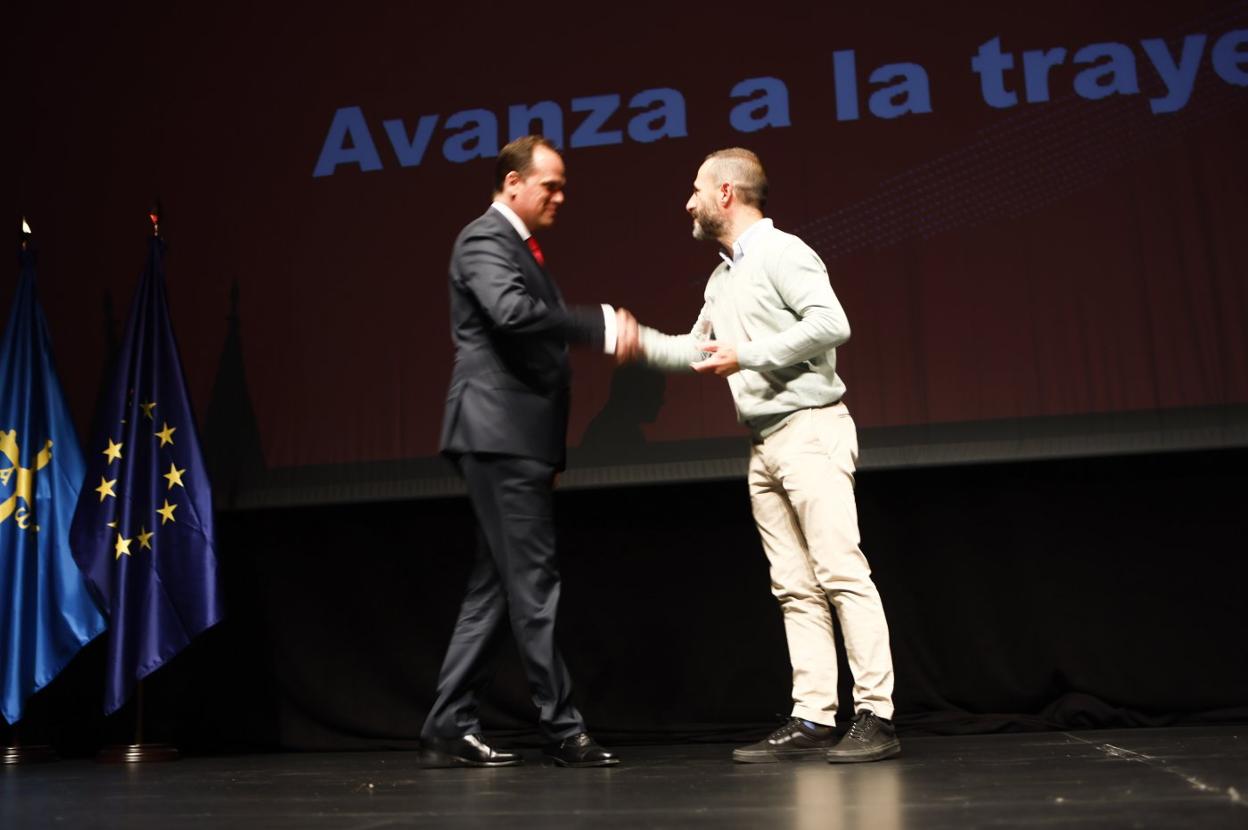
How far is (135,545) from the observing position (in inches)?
146

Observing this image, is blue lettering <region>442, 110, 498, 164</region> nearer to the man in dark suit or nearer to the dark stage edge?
the man in dark suit

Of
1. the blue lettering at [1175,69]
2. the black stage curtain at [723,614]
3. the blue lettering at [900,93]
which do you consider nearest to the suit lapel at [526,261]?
the black stage curtain at [723,614]

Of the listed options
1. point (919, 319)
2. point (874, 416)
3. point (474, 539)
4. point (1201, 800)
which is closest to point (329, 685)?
point (474, 539)

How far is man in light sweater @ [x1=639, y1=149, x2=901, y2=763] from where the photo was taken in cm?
281

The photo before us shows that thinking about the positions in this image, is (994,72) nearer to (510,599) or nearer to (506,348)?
(506,348)

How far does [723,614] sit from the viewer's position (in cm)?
401

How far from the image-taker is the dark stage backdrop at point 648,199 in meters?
3.48

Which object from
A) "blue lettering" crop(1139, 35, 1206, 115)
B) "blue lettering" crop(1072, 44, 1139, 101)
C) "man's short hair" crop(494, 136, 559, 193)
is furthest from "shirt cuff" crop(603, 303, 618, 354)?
"blue lettering" crop(1139, 35, 1206, 115)

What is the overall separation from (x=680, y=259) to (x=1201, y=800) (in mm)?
2275

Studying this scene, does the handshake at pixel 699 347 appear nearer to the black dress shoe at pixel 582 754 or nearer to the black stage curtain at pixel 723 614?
the black dress shoe at pixel 582 754

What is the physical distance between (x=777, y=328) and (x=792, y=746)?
1.01 meters

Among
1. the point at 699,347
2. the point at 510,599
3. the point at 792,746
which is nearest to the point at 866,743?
the point at 792,746

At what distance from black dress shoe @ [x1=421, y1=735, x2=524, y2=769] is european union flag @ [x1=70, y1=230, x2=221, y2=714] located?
1059mm

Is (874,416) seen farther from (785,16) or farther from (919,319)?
(785,16)
